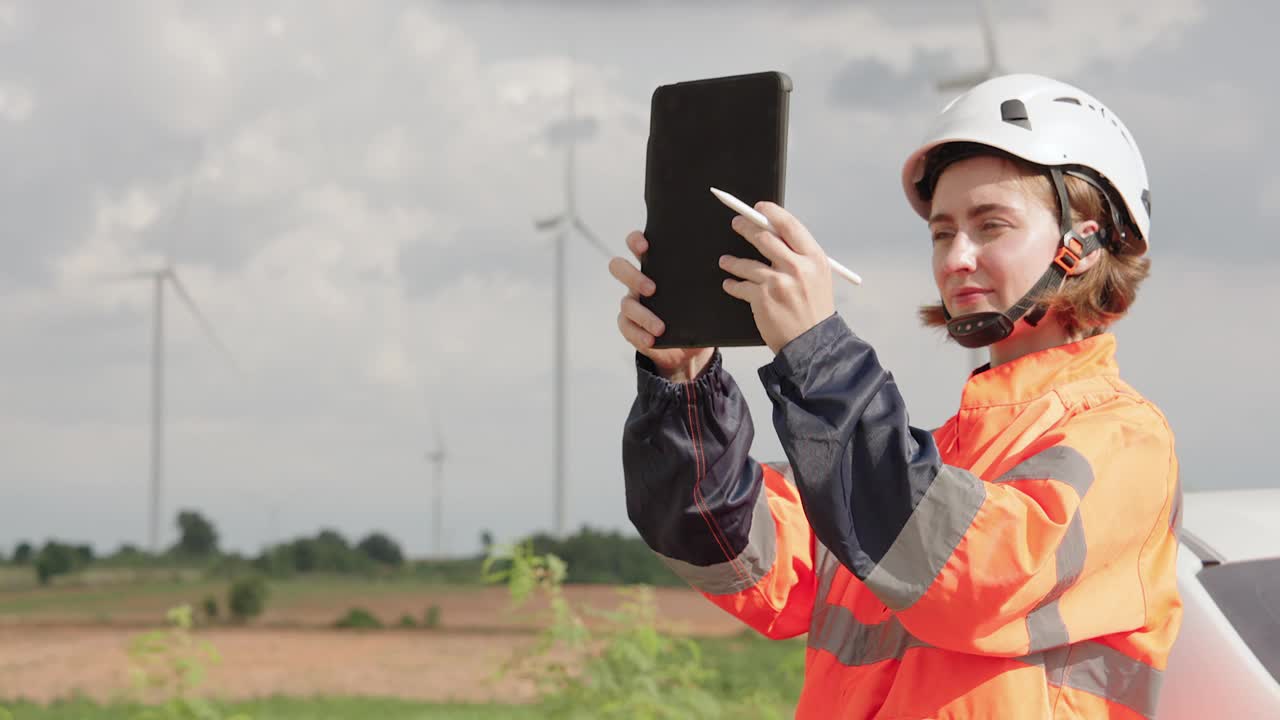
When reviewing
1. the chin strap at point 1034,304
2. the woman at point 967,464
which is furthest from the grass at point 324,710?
the chin strap at point 1034,304

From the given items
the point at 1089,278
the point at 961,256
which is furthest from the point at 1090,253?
the point at 961,256

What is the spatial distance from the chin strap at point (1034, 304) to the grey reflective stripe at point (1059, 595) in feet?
1.62

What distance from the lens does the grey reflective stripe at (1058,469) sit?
228cm

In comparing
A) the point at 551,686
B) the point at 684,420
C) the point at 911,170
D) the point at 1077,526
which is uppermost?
the point at 911,170

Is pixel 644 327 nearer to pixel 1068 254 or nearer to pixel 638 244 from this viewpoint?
pixel 638 244

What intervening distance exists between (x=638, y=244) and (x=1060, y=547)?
0.98 metres

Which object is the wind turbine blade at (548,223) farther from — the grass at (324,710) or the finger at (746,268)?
the finger at (746,268)

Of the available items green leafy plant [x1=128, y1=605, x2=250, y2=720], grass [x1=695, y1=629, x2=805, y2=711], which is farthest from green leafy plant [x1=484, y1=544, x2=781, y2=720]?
grass [x1=695, y1=629, x2=805, y2=711]

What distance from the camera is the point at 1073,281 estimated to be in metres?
2.69

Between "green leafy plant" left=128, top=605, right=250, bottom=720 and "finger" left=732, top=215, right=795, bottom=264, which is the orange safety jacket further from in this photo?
"green leafy plant" left=128, top=605, right=250, bottom=720

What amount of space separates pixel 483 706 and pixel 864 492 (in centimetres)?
1220

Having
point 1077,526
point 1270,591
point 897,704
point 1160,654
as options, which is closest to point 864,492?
point 1077,526

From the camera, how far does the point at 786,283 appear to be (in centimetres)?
216

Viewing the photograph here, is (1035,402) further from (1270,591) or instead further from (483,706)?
(483,706)
